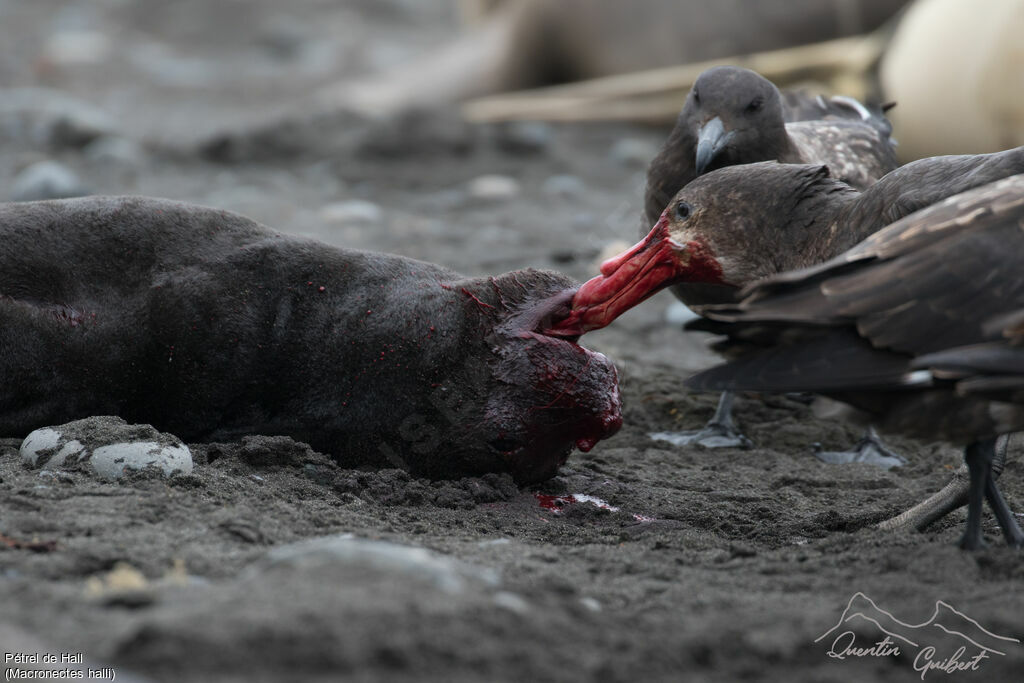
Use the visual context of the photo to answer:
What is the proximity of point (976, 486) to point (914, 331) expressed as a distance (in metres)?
0.53

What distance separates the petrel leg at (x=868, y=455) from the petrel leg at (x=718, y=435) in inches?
12.8

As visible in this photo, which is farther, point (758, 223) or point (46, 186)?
point (46, 186)

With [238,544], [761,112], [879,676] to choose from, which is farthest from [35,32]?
[879,676]

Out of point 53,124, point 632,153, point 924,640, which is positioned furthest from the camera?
point 632,153

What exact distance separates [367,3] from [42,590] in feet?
66.1

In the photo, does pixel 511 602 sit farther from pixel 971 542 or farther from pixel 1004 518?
pixel 1004 518

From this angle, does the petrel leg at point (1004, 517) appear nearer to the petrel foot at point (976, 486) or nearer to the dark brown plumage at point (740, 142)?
the petrel foot at point (976, 486)

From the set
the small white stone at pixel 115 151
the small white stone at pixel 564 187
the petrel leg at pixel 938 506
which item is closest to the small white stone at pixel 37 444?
the petrel leg at pixel 938 506

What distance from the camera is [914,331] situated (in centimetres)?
318

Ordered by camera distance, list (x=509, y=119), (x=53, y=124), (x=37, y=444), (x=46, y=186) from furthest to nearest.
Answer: (x=509, y=119), (x=53, y=124), (x=46, y=186), (x=37, y=444)

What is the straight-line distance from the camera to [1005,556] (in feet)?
10.4

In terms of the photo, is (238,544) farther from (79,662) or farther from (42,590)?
(79,662)

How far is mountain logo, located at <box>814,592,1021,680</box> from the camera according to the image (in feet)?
8.22

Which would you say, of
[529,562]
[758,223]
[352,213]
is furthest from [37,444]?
[352,213]
